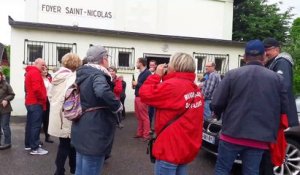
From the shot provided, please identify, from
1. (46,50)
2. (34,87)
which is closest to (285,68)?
(34,87)

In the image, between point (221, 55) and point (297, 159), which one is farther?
point (221, 55)

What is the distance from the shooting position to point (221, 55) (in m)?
15.2

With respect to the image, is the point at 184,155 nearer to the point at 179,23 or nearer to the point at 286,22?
the point at 179,23

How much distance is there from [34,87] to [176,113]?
4106 millimetres

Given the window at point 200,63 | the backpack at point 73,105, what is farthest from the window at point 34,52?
the backpack at point 73,105

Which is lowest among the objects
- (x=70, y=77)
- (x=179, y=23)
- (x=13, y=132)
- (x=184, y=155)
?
(x=13, y=132)

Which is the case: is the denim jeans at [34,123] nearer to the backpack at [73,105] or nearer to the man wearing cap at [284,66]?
the backpack at [73,105]

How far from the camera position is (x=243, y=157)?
3941 millimetres

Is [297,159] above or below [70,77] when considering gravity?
below

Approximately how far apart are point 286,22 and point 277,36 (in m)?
1.07

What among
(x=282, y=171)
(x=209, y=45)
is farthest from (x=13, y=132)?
(x=209, y=45)

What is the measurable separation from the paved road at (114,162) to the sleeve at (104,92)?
2.57m

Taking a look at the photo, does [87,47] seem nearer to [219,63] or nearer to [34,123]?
[219,63]

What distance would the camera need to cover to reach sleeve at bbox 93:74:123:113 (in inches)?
142
